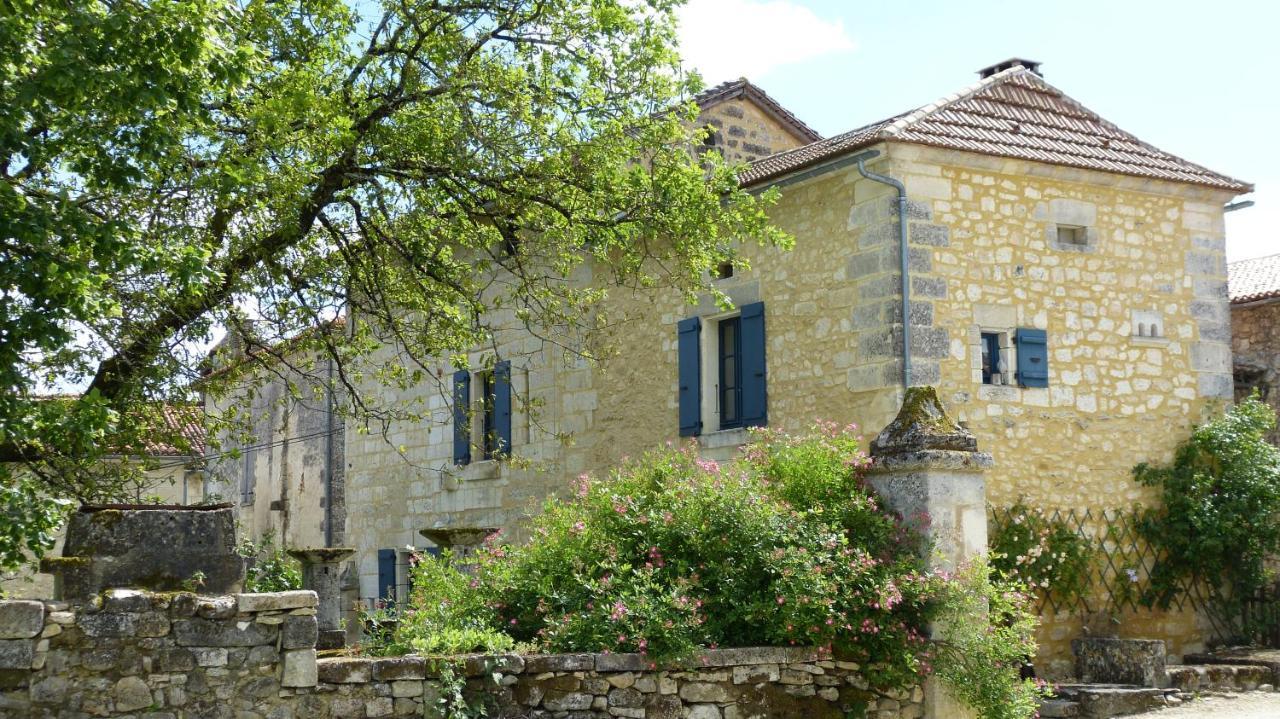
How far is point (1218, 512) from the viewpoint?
11547mm

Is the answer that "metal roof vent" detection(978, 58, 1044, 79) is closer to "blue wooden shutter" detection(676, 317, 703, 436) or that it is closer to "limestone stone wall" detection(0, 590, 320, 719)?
"blue wooden shutter" detection(676, 317, 703, 436)

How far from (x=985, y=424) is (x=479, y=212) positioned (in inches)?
185

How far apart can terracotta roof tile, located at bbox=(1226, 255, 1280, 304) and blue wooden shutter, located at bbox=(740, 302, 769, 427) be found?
584 cm

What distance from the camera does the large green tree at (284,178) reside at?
6555mm

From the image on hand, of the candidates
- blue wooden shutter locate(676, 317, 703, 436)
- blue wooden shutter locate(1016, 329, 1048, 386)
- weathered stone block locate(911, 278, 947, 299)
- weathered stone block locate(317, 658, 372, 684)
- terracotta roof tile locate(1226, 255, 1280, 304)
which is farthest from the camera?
terracotta roof tile locate(1226, 255, 1280, 304)

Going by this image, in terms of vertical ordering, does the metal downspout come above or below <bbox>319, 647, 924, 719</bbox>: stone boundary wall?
above

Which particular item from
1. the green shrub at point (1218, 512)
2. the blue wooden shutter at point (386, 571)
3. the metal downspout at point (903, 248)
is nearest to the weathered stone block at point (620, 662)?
the metal downspout at point (903, 248)

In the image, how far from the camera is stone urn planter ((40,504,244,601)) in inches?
237

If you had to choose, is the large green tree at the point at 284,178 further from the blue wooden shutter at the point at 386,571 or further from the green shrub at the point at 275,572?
the blue wooden shutter at the point at 386,571

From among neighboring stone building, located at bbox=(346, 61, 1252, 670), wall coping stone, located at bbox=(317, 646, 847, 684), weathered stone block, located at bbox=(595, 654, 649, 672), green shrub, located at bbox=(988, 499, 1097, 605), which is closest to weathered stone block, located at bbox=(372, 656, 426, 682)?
wall coping stone, located at bbox=(317, 646, 847, 684)

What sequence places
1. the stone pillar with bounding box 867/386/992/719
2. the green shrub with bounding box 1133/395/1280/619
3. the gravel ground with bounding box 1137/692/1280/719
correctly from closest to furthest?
1. the stone pillar with bounding box 867/386/992/719
2. the gravel ground with bounding box 1137/692/1280/719
3. the green shrub with bounding box 1133/395/1280/619

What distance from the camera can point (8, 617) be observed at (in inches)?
225

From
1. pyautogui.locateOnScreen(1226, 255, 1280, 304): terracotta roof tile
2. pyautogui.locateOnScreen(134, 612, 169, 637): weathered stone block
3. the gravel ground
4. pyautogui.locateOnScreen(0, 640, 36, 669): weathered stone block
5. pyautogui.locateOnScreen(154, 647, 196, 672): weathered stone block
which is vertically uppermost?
pyautogui.locateOnScreen(1226, 255, 1280, 304): terracotta roof tile

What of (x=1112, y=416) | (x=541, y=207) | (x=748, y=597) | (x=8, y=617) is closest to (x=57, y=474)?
(x=8, y=617)
